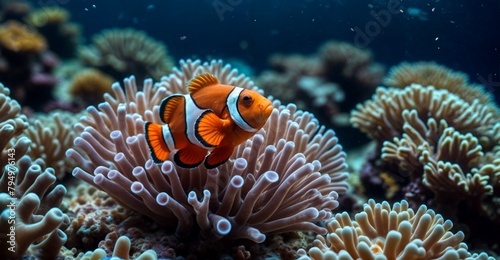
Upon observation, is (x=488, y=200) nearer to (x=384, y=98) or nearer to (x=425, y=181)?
(x=425, y=181)

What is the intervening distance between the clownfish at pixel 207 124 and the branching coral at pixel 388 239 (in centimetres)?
75

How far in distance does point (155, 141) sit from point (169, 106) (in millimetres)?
225

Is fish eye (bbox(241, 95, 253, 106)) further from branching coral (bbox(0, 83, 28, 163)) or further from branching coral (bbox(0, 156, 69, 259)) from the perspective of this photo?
branching coral (bbox(0, 83, 28, 163))

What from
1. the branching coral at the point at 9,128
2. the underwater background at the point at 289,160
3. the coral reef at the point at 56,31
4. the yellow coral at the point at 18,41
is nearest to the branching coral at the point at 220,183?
the underwater background at the point at 289,160

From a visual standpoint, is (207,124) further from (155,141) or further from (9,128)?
(9,128)

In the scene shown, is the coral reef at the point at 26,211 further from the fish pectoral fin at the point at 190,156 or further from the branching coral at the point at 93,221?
the fish pectoral fin at the point at 190,156

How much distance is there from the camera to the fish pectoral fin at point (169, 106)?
6.95 ft

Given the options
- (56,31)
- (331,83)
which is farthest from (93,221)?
(56,31)

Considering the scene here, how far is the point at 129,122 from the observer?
8.35 feet

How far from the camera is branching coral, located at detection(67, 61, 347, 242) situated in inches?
81.2

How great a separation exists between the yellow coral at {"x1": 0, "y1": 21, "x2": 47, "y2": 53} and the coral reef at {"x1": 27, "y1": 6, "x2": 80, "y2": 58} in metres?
1.70

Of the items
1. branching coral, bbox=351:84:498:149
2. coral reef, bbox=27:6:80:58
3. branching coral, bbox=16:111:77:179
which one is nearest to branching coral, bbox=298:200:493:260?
branching coral, bbox=351:84:498:149

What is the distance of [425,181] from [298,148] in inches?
66.0

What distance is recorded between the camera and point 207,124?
189 centimetres
